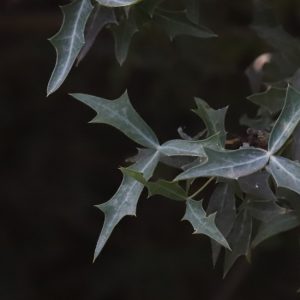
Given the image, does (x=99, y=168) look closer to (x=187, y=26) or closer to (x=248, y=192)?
(x=187, y=26)

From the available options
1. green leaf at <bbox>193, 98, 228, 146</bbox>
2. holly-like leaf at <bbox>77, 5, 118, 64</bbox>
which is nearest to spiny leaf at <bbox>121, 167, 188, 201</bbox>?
green leaf at <bbox>193, 98, 228, 146</bbox>

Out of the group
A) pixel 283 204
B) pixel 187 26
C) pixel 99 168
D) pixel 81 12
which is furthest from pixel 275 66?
pixel 99 168

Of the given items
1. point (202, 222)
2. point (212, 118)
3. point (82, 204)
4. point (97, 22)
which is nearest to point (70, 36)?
point (97, 22)

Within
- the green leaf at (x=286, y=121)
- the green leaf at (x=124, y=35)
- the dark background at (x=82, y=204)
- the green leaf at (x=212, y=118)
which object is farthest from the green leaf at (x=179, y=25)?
the dark background at (x=82, y=204)

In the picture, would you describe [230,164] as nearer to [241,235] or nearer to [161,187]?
[161,187]

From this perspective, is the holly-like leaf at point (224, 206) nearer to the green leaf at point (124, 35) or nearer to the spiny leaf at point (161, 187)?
the spiny leaf at point (161, 187)

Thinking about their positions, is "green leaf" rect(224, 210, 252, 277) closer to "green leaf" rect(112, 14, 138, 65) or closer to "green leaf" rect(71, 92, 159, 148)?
"green leaf" rect(71, 92, 159, 148)
